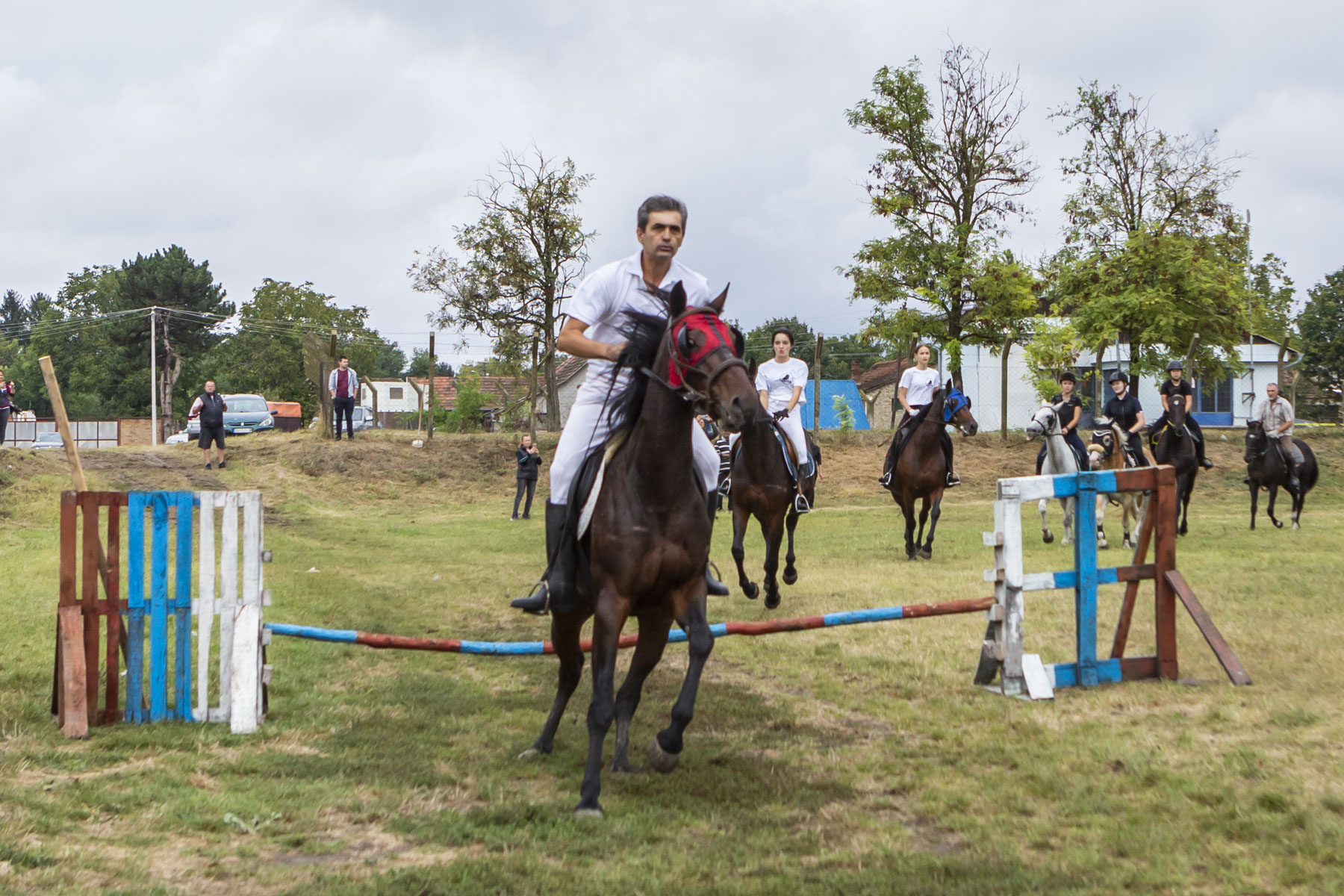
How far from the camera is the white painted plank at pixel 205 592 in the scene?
6.14 meters

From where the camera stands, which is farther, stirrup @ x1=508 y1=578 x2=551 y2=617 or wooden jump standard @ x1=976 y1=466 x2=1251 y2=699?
wooden jump standard @ x1=976 y1=466 x2=1251 y2=699

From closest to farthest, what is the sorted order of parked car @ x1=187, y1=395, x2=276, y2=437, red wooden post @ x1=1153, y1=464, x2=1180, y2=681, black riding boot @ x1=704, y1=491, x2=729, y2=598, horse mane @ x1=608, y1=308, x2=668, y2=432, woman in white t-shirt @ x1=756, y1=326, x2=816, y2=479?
1. horse mane @ x1=608, y1=308, x2=668, y2=432
2. black riding boot @ x1=704, y1=491, x2=729, y2=598
3. red wooden post @ x1=1153, y1=464, x2=1180, y2=681
4. woman in white t-shirt @ x1=756, y1=326, x2=816, y2=479
5. parked car @ x1=187, y1=395, x2=276, y2=437

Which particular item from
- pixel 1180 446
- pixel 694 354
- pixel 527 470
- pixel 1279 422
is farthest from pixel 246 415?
pixel 694 354

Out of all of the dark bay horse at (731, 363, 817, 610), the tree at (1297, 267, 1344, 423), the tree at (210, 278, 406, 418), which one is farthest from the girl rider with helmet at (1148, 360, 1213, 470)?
the tree at (210, 278, 406, 418)

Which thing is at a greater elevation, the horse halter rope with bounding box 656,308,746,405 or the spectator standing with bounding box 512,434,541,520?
the horse halter rope with bounding box 656,308,746,405

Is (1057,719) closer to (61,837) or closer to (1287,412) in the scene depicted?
(61,837)

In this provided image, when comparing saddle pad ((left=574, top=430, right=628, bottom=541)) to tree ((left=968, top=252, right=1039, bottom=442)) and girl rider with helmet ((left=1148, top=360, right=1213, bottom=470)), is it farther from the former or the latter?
tree ((left=968, top=252, right=1039, bottom=442))

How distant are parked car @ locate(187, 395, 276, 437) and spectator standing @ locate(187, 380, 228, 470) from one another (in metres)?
14.3

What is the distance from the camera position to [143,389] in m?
67.7

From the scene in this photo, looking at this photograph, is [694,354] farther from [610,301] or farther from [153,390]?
[153,390]

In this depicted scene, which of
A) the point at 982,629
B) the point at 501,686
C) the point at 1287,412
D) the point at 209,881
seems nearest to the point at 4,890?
the point at 209,881

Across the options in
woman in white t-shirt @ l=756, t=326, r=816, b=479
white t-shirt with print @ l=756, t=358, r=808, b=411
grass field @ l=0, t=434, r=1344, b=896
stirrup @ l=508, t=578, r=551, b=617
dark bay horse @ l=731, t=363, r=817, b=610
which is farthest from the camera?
white t-shirt with print @ l=756, t=358, r=808, b=411

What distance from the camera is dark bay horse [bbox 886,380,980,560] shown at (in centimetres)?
1366

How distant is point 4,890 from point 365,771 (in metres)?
1.84
